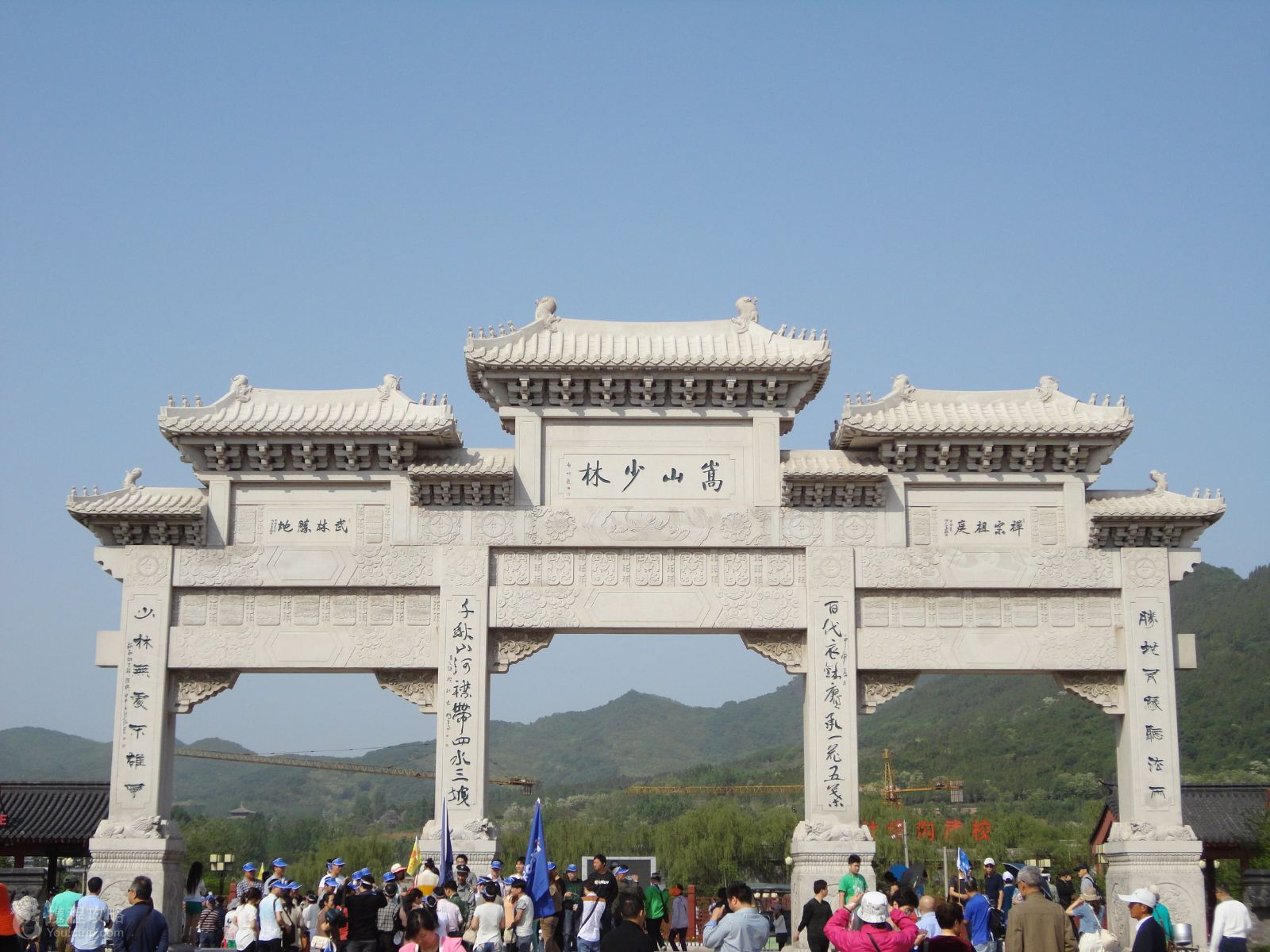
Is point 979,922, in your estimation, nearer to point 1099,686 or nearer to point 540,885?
point 540,885

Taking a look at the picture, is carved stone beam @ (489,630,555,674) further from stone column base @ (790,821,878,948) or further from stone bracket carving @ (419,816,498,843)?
stone column base @ (790,821,878,948)

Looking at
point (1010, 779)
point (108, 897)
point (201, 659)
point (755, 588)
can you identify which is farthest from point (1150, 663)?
point (1010, 779)

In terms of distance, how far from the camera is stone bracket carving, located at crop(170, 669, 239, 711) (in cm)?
1514

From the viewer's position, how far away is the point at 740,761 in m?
89.8

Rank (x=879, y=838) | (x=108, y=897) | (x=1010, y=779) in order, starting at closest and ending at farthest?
(x=108, y=897), (x=879, y=838), (x=1010, y=779)

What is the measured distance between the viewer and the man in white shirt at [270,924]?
11.4m

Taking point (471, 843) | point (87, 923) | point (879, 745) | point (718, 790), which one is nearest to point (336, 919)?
point (87, 923)

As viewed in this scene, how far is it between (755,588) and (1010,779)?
148ft

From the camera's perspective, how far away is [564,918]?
1229 cm

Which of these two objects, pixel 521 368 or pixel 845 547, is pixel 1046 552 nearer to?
pixel 845 547

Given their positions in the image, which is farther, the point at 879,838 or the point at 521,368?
the point at 879,838

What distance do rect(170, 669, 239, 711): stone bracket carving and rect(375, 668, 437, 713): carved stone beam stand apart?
1.62 m

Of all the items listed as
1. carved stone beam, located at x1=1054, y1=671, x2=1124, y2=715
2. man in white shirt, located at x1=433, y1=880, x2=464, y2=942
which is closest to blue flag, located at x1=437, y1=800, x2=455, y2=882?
man in white shirt, located at x1=433, y1=880, x2=464, y2=942

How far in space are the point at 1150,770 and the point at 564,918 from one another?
6.41 metres
